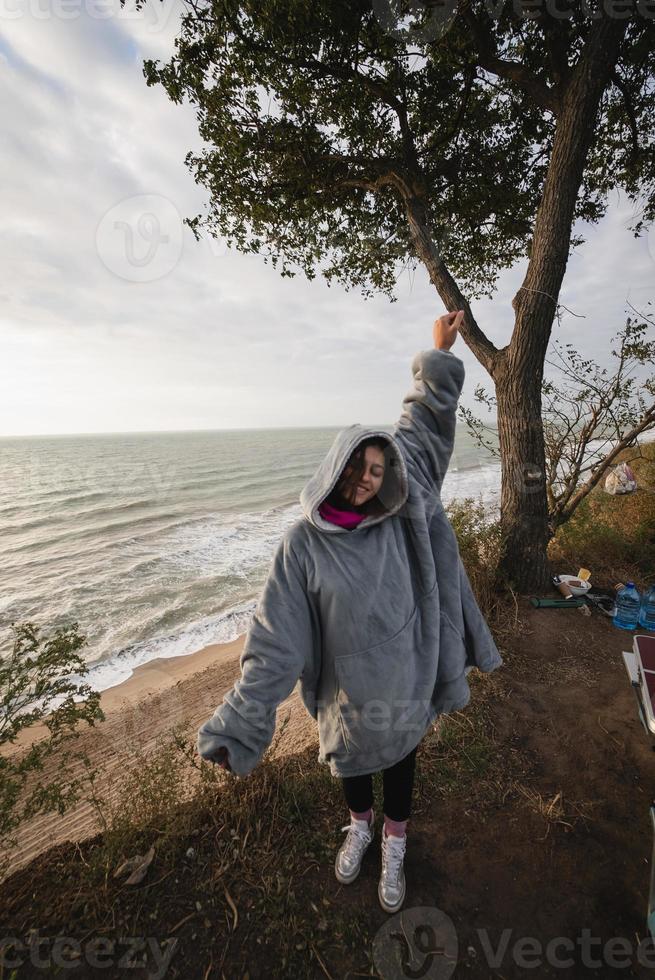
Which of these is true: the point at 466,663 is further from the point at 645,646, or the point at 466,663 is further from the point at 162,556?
the point at 162,556

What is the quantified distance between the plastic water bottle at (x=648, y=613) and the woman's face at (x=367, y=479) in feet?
14.0

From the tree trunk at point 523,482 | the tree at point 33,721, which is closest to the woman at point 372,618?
the tree at point 33,721

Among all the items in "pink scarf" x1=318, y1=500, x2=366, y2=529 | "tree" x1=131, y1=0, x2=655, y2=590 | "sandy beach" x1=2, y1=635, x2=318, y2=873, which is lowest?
"sandy beach" x1=2, y1=635, x2=318, y2=873

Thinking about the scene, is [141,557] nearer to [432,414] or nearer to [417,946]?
[417,946]

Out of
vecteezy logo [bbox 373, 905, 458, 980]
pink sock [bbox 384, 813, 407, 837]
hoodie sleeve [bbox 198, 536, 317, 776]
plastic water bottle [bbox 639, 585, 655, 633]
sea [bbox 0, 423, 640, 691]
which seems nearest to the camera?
hoodie sleeve [bbox 198, 536, 317, 776]

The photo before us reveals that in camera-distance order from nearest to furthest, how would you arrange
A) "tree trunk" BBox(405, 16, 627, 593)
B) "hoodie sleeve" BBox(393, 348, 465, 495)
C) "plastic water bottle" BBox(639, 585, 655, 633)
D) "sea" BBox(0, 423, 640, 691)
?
1. "hoodie sleeve" BBox(393, 348, 465, 495)
2. "tree trunk" BBox(405, 16, 627, 593)
3. "plastic water bottle" BBox(639, 585, 655, 633)
4. "sea" BBox(0, 423, 640, 691)

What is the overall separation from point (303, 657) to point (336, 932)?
4.56ft

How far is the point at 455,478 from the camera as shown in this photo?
22719 mm

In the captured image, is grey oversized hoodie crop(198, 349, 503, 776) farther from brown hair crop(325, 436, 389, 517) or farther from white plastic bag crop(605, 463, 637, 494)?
white plastic bag crop(605, 463, 637, 494)

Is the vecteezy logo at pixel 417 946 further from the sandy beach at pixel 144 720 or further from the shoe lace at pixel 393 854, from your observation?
the sandy beach at pixel 144 720

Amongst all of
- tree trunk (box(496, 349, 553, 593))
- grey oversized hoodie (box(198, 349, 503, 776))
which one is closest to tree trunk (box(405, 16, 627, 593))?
tree trunk (box(496, 349, 553, 593))

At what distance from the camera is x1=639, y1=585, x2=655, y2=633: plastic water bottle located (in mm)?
3988

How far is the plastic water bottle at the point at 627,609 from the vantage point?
13.1 feet

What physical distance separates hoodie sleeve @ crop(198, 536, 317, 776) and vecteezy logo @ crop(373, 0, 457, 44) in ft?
18.1
